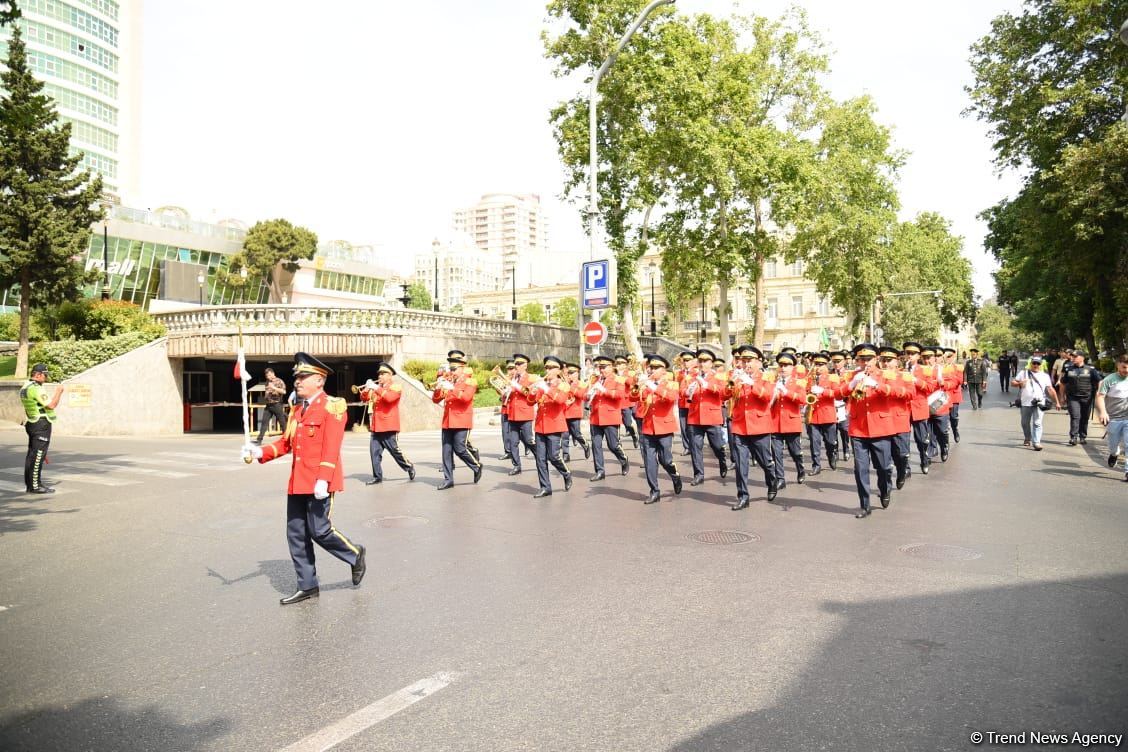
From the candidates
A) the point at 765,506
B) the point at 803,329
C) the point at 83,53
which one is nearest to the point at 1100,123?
the point at 765,506

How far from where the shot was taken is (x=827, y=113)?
39.0 meters

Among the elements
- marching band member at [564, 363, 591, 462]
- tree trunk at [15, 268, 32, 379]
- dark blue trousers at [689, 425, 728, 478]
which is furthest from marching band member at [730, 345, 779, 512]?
tree trunk at [15, 268, 32, 379]

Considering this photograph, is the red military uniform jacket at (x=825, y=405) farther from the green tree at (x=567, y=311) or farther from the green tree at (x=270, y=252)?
the green tree at (x=567, y=311)

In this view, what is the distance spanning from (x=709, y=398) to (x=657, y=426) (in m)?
1.30

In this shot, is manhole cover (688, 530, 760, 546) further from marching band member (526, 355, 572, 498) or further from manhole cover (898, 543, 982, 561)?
marching band member (526, 355, 572, 498)

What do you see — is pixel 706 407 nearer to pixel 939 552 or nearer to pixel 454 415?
pixel 454 415

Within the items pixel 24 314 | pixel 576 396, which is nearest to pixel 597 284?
pixel 576 396

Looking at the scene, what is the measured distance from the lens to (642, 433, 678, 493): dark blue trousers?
11.0m

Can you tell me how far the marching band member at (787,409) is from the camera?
11680 mm

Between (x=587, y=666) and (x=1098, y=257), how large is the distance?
99.9 feet

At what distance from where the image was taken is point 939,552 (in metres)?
7.55

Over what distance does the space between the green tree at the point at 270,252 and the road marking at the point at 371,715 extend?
215 ft

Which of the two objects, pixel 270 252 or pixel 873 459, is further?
pixel 270 252

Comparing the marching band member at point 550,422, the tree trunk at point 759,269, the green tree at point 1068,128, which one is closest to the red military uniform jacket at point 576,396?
the marching band member at point 550,422
